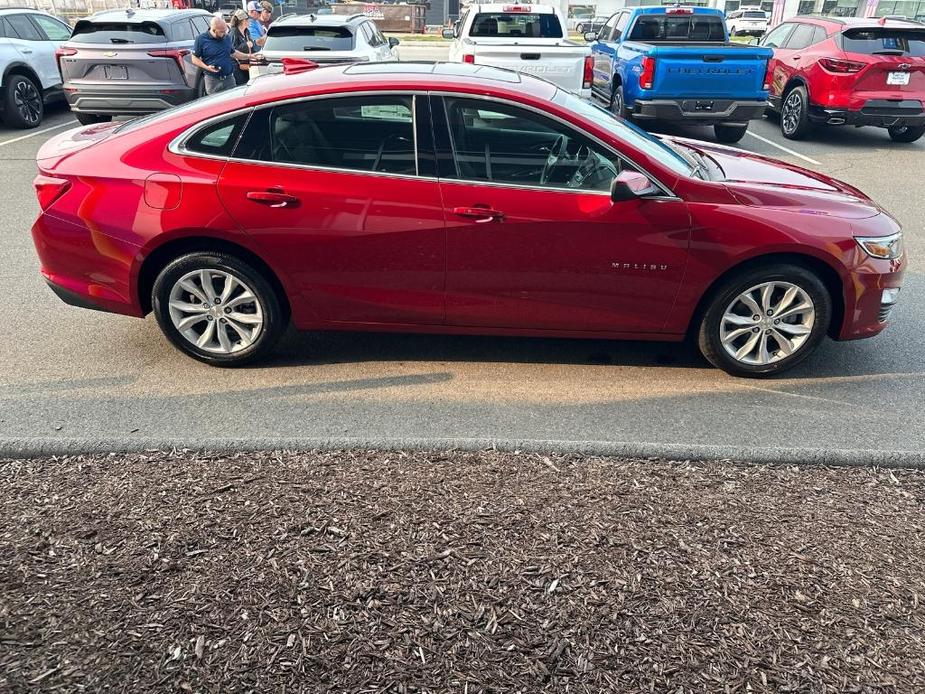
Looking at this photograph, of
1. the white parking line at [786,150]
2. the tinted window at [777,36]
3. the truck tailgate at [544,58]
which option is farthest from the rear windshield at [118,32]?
the tinted window at [777,36]

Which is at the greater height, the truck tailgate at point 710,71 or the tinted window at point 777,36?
the tinted window at point 777,36

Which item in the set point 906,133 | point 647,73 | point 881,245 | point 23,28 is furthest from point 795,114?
point 23,28

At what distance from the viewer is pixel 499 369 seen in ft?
14.8

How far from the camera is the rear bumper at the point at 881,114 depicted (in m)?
10.9

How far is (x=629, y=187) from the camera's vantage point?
3.94 m

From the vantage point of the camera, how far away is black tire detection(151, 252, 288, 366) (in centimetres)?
418

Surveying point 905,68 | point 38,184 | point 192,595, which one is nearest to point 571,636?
point 192,595

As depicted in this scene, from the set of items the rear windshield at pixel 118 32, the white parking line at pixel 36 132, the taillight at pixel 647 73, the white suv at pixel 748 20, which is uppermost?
the white suv at pixel 748 20

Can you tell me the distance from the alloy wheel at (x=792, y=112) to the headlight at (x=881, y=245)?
27.8ft

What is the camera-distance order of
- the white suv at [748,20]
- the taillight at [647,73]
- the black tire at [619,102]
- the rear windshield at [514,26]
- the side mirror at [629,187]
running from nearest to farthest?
1. the side mirror at [629,187]
2. the taillight at [647,73]
3. the black tire at [619,102]
4. the rear windshield at [514,26]
5. the white suv at [748,20]

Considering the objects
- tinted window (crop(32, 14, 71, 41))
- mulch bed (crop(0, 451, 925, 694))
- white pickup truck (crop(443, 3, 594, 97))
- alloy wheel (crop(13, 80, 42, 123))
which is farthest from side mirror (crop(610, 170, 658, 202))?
tinted window (crop(32, 14, 71, 41))

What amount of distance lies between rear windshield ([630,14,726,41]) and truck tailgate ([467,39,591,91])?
89.8 inches

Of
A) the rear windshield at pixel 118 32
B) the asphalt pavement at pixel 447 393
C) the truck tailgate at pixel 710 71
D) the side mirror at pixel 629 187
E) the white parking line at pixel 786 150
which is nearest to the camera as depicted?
the asphalt pavement at pixel 447 393

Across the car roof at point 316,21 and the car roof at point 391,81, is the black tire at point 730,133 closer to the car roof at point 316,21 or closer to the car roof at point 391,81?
the car roof at point 316,21
